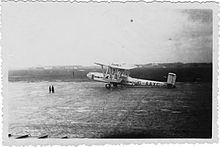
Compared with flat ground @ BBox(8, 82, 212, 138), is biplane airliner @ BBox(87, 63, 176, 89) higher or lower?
higher

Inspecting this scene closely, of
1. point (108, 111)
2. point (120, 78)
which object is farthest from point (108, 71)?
point (108, 111)

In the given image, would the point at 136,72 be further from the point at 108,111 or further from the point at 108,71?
the point at 108,111

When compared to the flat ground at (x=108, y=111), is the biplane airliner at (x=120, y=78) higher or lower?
higher

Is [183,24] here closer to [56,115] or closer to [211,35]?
[211,35]

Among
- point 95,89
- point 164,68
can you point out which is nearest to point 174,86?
point 164,68
